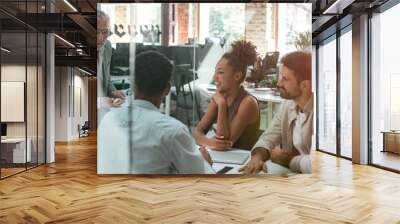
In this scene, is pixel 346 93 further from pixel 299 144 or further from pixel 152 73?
pixel 152 73

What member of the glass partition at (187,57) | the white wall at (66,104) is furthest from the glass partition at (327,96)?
the white wall at (66,104)

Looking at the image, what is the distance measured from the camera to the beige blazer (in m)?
6.97

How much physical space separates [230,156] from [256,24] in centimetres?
Result: 240

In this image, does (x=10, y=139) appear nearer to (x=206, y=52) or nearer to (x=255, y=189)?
(x=206, y=52)

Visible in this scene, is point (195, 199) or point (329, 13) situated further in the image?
point (329, 13)

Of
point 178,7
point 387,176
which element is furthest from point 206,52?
point 387,176

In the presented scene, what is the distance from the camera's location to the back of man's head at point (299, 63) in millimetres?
7012

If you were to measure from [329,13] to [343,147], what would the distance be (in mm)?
3835

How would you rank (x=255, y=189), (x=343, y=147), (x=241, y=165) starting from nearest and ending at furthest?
(x=255, y=189)
(x=241, y=165)
(x=343, y=147)

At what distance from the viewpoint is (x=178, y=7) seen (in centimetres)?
712

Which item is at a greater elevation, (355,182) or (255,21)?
(255,21)

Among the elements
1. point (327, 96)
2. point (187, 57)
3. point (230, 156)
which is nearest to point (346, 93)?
point (327, 96)

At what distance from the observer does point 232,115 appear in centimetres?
697

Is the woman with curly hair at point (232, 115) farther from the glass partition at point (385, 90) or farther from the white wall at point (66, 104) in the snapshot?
the white wall at point (66, 104)
